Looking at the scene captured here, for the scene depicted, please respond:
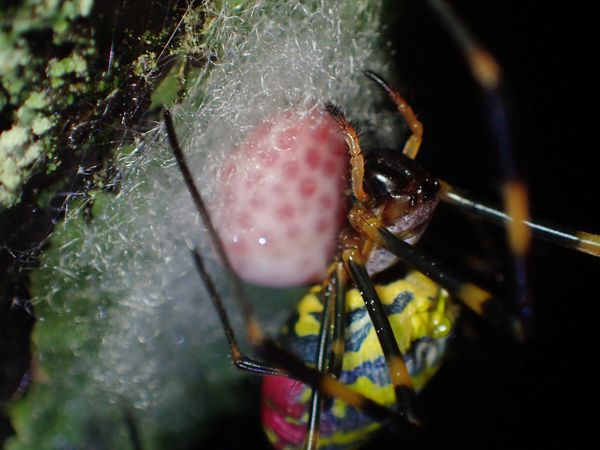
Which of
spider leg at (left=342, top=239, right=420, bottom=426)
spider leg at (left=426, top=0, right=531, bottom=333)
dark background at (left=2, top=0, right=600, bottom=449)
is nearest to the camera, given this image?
spider leg at (left=426, top=0, right=531, bottom=333)

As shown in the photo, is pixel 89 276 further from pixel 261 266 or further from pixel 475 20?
pixel 475 20

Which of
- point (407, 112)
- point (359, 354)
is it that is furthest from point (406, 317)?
point (407, 112)

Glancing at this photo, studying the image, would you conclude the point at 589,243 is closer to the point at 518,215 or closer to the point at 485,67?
the point at 518,215

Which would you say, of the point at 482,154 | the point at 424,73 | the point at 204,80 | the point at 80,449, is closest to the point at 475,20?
the point at 424,73

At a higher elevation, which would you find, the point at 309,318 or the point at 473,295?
the point at 473,295

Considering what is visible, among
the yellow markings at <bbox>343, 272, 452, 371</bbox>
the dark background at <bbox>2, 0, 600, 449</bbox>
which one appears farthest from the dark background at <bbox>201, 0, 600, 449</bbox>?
the yellow markings at <bbox>343, 272, 452, 371</bbox>

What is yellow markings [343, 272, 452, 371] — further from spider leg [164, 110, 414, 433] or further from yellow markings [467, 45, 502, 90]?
yellow markings [467, 45, 502, 90]
